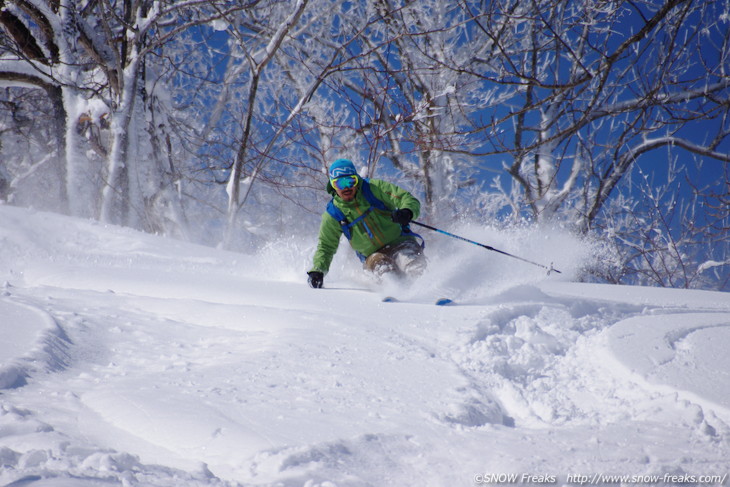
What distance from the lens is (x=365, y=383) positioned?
2090 millimetres

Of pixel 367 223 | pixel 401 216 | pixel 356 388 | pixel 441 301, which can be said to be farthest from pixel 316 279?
pixel 356 388

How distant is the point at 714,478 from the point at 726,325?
2.01 meters

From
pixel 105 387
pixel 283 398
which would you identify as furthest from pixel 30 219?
pixel 283 398

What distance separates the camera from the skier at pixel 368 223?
468 cm

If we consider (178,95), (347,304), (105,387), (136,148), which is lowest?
(105,387)

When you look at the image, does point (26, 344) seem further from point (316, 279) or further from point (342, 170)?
point (342, 170)

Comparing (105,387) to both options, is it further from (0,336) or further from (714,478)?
(714,478)

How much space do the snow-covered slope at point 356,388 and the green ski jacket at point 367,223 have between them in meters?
1.00

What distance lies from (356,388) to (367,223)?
116 inches

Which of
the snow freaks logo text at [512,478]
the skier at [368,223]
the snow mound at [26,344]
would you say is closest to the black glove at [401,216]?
the skier at [368,223]

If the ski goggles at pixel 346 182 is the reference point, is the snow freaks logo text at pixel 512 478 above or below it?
below

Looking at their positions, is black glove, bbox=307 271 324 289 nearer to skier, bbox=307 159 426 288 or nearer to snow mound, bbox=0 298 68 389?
skier, bbox=307 159 426 288

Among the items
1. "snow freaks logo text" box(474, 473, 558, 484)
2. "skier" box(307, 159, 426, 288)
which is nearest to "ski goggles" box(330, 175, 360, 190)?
"skier" box(307, 159, 426, 288)

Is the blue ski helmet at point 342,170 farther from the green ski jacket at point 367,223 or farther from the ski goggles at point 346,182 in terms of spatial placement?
the green ski jacket at point 367,223
